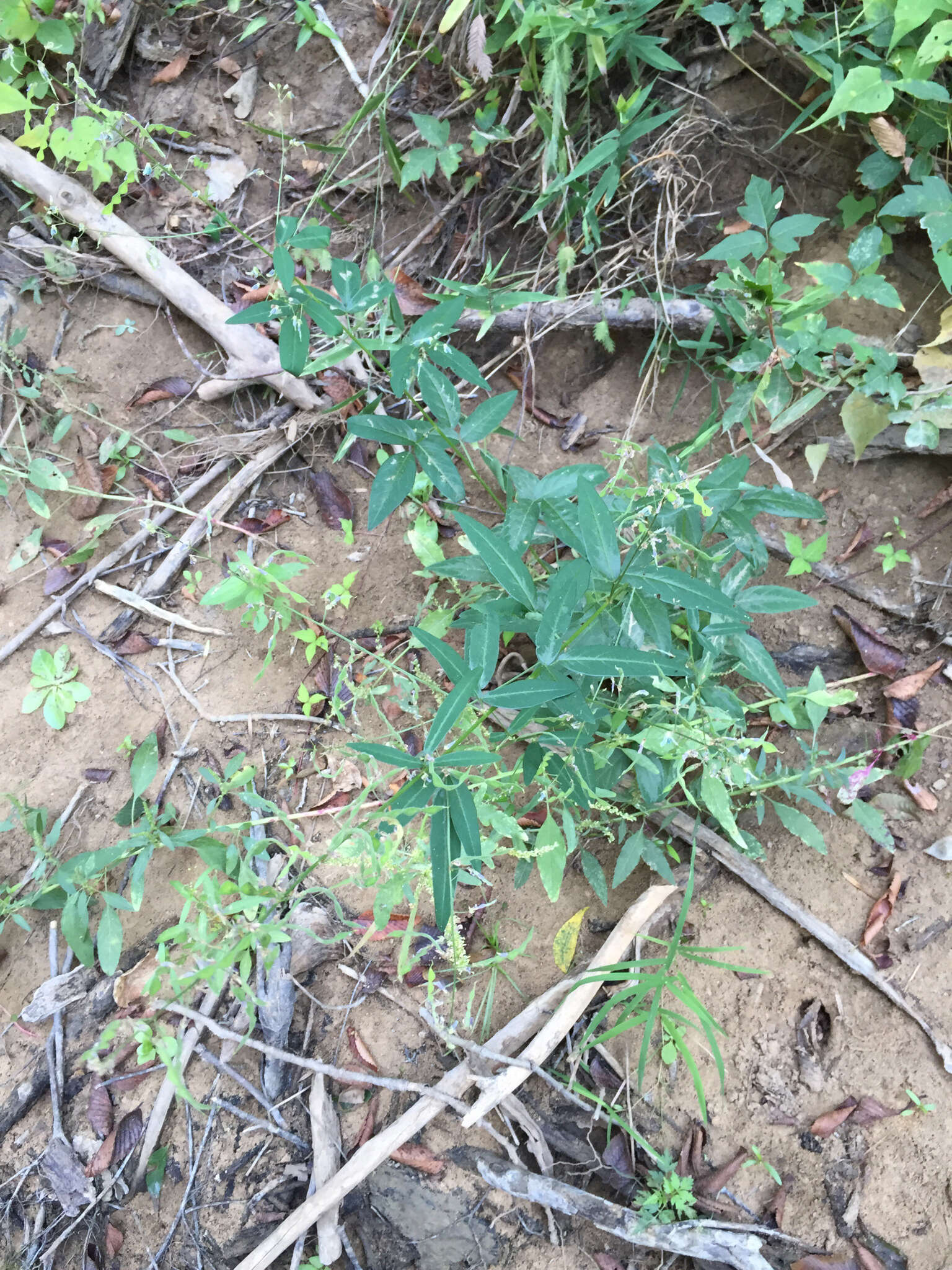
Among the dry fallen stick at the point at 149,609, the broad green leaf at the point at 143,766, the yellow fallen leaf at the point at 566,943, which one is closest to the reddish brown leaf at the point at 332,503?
the dry fallen stick at the point at 149,609

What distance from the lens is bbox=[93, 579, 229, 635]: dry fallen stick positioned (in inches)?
101

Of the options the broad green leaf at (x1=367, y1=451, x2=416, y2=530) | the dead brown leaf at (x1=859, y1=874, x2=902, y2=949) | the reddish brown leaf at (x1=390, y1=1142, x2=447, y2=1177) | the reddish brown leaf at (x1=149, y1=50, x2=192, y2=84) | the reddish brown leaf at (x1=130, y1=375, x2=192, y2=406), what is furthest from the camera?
the reddish brown leaf at (x1=149, y1=50, x2=192, y2=84)

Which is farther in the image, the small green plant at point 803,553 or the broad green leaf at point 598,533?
the small green plant at point 803,553

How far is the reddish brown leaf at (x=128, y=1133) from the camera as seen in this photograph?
1.97 metres

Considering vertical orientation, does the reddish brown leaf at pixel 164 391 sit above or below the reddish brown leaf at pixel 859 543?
above

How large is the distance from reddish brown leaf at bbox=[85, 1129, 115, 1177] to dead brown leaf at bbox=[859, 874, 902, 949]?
6.61ft

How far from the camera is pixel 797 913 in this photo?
199cm

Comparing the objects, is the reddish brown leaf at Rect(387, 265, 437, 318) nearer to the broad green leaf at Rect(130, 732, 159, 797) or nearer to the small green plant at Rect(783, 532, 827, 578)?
the small green plant at Rect(783, 532, 827, 578)

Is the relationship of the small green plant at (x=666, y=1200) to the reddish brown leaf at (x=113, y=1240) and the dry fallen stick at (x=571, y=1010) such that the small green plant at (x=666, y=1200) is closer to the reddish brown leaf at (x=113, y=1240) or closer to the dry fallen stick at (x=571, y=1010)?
the dry fallen stick at (x=571, y=1010)

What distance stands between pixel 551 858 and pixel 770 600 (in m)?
0.80

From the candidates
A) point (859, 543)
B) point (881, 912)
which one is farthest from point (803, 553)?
point (881, 912)

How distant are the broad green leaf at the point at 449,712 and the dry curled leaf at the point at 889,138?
6.76 ft

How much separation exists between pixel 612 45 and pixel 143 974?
303cm

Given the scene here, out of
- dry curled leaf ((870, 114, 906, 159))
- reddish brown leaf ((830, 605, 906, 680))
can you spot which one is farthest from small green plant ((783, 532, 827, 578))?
dry curled leaf ((870, 114, 906, 159))
